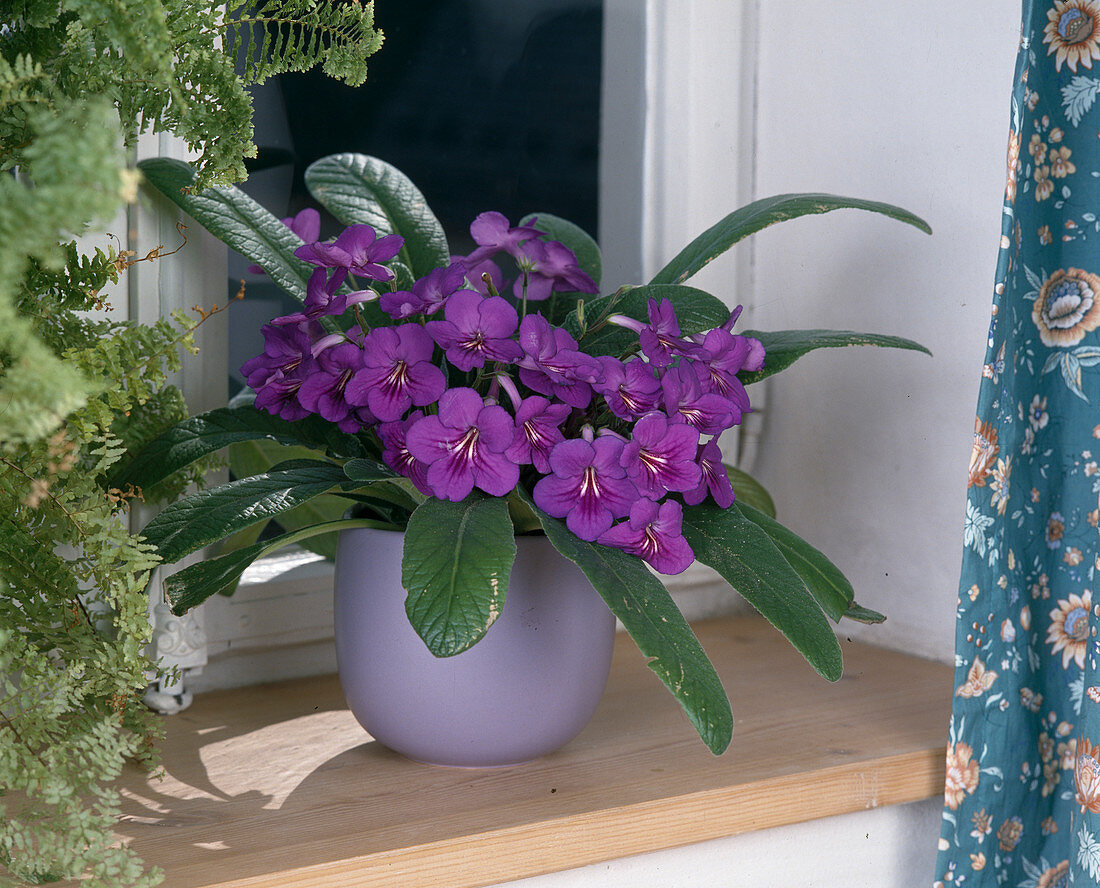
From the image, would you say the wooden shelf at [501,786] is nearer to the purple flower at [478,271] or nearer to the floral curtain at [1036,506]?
the floral curtain at [1036,506]

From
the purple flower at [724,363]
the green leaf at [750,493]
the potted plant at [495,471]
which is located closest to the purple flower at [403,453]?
the potted plant at [495,471]

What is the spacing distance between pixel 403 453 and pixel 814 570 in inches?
13.2

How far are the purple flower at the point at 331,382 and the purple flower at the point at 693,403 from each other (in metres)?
0.23

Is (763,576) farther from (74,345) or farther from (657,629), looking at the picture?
(74,345)

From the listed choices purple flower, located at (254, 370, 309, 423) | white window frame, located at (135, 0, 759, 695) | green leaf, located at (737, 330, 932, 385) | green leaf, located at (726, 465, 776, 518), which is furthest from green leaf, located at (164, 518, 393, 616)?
white window frame, located at (135, 0, 759, 695)

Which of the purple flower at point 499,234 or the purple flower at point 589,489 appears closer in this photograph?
the purple flower at point 589,489

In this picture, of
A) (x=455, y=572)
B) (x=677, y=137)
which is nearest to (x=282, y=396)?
(x=455, y=572)

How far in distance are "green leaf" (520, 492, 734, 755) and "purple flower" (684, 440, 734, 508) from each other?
0.08 meters

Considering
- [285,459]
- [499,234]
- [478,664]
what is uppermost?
[499,234]

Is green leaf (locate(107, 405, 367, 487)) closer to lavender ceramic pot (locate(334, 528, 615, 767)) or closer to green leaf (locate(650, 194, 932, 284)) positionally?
lavender ceramic pot (locate(334, 528, 615, 767))

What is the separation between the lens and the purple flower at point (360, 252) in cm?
76

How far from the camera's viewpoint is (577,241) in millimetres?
987

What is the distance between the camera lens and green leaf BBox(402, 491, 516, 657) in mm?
599

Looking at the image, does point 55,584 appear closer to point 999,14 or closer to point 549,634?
point 549,634
